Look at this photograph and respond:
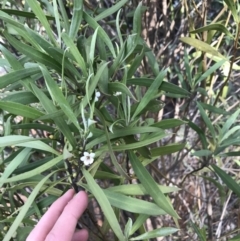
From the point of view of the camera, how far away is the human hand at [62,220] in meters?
0.51

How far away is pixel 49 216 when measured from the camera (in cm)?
55

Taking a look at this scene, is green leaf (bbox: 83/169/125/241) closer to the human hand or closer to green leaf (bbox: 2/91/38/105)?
the human hand

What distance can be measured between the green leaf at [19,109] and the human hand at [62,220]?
0.45 feet

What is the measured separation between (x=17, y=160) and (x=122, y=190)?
17 cm

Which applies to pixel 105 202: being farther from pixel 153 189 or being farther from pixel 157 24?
pixel 157 24

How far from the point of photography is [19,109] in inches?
20.4

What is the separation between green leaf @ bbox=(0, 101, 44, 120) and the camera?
0.50 m

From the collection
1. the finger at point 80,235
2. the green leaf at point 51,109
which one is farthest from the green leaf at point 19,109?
the finger at point 80,235

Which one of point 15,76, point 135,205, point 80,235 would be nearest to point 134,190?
point 135,205

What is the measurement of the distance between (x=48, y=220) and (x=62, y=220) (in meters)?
0.03

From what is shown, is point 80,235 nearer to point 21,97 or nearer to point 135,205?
point 135,205

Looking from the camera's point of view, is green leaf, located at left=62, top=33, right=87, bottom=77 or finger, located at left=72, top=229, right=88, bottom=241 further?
finger, located at left=72, top=229, right=88, bottom=241

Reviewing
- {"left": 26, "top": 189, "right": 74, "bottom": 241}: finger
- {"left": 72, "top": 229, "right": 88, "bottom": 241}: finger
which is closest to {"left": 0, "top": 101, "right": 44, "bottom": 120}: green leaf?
{"left": 26, "top": 189, "right": 74, "bottom": 241}: finger

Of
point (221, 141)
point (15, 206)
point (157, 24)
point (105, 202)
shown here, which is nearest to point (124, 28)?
point (157, 24)
